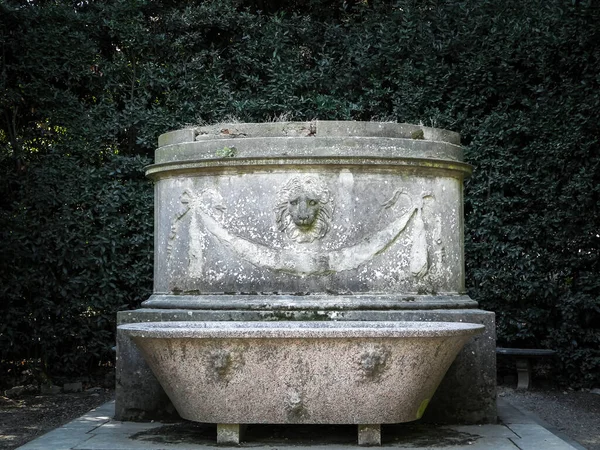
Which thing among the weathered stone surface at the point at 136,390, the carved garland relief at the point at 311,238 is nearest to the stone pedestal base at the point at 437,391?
the weathered stone surface at the point at 136,390

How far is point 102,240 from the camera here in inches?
332

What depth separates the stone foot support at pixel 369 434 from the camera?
183 inches

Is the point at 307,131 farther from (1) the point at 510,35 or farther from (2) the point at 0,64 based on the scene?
(2) the point at 0,64

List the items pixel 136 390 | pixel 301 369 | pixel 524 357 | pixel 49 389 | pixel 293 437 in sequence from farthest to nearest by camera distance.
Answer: pixel 49 389
pixel 524 357
pixel 136 390
pixel 293 437
pixel 301 369

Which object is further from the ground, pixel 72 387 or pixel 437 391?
pixel 437 391

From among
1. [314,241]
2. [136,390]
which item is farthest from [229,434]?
[314,241]

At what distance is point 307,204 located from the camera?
210 inches

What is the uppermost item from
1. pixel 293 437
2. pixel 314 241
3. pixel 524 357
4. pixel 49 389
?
pixel 314 241

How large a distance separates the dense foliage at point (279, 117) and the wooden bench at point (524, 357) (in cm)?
27

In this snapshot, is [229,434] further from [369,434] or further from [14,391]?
[14,391]

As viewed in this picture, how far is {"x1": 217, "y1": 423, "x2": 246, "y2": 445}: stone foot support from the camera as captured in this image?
184 inches

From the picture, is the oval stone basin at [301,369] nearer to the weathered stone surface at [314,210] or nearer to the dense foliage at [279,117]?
the weathered stone surface at [314,210]

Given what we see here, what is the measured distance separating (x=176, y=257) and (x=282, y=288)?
837 millimetres

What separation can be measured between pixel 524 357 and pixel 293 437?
3.83 m
